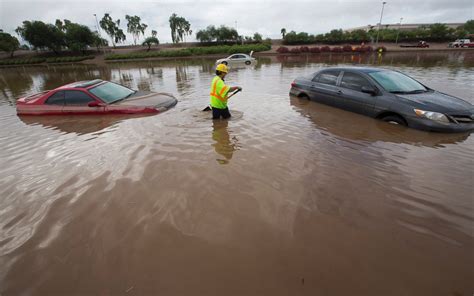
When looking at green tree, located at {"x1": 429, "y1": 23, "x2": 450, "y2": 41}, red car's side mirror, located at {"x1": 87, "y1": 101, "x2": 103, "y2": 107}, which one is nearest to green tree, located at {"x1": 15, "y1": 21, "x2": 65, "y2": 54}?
red car's side mirror, located at {"x1": 87, "y1": 101, "x2": 103, "y2": 107}

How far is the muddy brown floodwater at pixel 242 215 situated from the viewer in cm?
215

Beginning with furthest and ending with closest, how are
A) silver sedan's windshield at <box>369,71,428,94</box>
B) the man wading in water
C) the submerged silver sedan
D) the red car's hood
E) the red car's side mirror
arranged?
the red car's hood
the red car's side mirror
the man wading in water
silver sedan's windshield at <box>369,71,428,94</box>
the submerged silver sedan

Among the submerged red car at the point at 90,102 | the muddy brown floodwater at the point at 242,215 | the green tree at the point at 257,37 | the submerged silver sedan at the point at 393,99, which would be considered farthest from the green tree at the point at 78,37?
the submerged silver sedan at the point at 393,99

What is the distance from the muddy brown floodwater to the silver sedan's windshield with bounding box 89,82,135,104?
98.5 inches

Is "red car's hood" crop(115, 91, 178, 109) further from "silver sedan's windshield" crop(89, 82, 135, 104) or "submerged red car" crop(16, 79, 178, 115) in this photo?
"silver sedan's windshield" crop(89, 82, 135, 104)

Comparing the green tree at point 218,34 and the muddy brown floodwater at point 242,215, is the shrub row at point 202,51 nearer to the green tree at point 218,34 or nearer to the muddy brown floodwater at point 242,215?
the green tree at point 218,34

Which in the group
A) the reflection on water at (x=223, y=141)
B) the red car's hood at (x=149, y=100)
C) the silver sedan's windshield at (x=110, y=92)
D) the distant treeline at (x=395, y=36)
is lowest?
the reflection on water at (x=223, y=141)

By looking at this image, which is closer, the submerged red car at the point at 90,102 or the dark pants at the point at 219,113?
the dark pants at the point at 219,113

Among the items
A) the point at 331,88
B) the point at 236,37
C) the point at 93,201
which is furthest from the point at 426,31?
A: the point at 93,201

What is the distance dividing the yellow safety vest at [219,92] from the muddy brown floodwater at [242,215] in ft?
4.17

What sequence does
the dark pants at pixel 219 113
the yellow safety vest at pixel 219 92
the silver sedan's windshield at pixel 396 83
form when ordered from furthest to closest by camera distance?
the dark pants at pixel 219 113
the yellow safety vest at pixel 219 92
the silver sedan's windshield at pixel 396 83

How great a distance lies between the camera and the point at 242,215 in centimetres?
289

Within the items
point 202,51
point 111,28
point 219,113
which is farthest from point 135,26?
point 219,113

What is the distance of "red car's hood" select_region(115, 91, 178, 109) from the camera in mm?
7305
